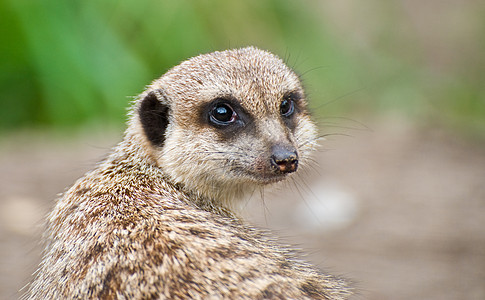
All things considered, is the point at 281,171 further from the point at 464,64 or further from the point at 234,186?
the point at 464,64

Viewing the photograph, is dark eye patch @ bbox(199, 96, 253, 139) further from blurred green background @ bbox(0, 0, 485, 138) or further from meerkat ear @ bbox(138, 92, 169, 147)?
blurred green background @ bbox(0, 0, 485, 138)

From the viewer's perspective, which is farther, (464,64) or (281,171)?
(464,64)

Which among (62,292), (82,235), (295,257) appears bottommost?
(62,292)

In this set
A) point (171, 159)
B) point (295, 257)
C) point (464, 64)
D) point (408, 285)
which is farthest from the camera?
point (464, 64)

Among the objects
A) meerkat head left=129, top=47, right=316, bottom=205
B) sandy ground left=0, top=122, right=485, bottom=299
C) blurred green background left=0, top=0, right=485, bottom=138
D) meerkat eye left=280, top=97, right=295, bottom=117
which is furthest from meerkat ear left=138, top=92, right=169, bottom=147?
blurred green background left=0, top=0, right=485, bottom=138

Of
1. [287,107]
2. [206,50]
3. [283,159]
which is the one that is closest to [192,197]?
[283,159]

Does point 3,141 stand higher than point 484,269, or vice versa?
point 3,141

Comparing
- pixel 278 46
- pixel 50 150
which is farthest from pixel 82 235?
pixel 278 46

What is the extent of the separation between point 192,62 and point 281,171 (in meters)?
0.73

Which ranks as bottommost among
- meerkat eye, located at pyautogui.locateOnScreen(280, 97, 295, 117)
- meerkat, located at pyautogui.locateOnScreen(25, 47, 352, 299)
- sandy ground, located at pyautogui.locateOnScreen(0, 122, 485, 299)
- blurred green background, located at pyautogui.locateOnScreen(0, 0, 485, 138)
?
meerkat, located at pyautogui.locateOnScreen(25, 47, 352, 299)

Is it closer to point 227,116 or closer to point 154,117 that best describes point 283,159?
→ point 227,116

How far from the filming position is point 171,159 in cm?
293

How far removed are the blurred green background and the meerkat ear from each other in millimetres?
3389

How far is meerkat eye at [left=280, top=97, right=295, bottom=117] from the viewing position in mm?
3180
